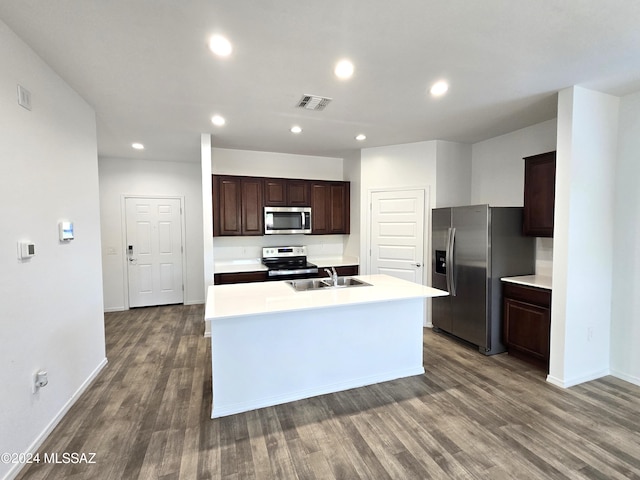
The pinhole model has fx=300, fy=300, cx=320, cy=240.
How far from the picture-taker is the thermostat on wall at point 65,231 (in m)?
2.36

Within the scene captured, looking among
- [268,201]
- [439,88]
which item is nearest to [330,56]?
[439,88]

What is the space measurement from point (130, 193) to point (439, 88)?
16.7 feet

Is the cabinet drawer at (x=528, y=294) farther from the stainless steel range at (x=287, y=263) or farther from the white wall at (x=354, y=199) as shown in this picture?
the stainless steel range at (x=287, y=263)

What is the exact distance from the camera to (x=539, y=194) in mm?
3240

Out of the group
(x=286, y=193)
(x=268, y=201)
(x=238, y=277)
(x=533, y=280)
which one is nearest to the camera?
(x=533, y=280)

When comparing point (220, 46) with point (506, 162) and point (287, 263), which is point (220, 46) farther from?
point (506, 162)

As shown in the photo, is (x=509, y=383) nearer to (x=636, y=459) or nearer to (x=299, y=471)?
(x=636, y=459)

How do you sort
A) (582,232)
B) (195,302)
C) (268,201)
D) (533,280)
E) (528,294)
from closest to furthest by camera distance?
(582,232) < (528,294) < (533,280) < (268,201) < (195,302)

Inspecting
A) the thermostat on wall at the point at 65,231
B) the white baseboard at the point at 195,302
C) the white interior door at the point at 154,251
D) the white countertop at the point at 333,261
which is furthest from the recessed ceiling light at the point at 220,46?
the white baseboard at the point at 195,302

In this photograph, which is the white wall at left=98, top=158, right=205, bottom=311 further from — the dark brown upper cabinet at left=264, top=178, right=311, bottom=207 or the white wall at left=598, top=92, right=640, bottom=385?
the white wall at left=598, top=92, right=640, bottom=385

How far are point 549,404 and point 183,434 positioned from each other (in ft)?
9.49

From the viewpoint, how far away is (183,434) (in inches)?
84.4

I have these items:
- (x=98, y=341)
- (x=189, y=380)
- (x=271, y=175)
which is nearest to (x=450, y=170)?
(x=271, y=175)

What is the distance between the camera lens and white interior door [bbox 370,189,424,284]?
172 inches
